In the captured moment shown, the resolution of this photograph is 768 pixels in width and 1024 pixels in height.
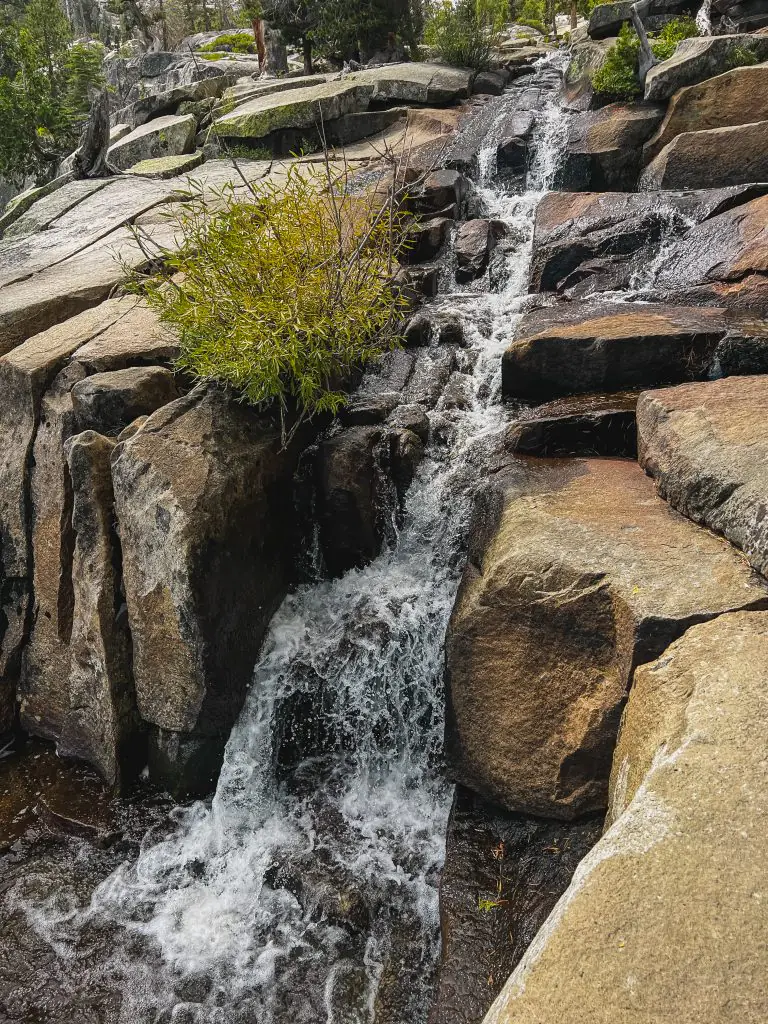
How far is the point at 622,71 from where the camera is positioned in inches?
525

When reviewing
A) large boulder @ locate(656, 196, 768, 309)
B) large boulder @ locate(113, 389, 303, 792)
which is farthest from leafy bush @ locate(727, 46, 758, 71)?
large boulder @ locate(113, 389, 303, 792)

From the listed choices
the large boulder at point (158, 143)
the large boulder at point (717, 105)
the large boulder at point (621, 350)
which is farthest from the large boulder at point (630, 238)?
the large boulder at point (158, 143)

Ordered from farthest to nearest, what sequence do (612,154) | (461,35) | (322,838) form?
(461,35) → (612,154) → (322,838)

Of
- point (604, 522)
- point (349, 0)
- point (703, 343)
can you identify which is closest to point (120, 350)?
point (604, 522)

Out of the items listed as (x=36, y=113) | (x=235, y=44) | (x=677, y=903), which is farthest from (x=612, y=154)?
(x=235, y=44)

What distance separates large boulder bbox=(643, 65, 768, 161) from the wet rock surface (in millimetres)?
11195

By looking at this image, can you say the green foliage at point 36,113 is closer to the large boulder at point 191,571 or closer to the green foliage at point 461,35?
the green foliage at point 461,35

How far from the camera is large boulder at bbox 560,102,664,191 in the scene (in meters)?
11.8

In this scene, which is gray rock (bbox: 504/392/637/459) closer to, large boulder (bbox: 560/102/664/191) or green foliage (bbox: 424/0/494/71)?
large boulder (bbox: 560/102/664/191)

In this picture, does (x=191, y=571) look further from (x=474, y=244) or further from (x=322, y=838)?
(x=474, y=244)

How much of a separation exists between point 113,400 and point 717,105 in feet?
36.6

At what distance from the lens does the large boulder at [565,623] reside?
13.1ft

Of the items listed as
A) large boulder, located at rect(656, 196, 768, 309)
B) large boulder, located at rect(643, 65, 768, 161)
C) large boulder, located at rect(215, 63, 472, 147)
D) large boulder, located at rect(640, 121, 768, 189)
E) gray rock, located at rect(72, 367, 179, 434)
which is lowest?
large boulder, located at rect(656, 196, 768, 309)

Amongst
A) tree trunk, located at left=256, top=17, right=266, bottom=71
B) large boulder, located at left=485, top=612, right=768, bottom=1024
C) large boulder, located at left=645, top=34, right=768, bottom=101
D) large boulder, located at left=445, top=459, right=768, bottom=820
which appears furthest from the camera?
tree trunk, located at left=256, top=17, right=266, bottom=71
